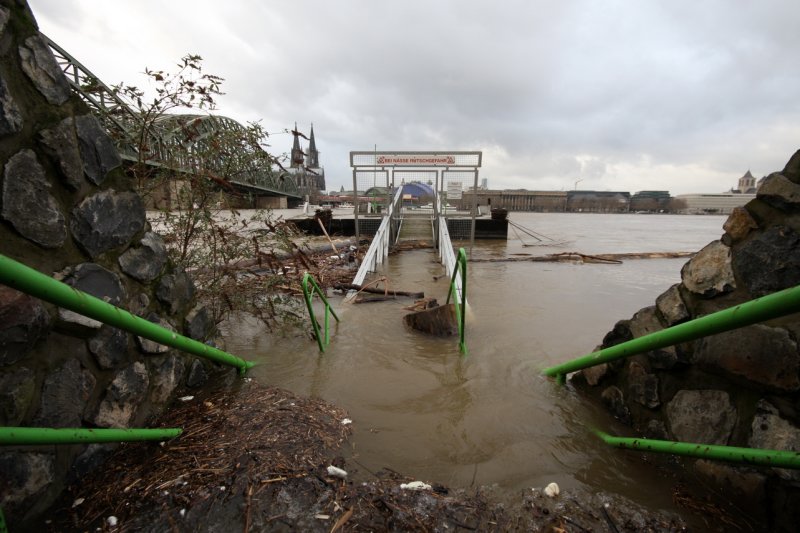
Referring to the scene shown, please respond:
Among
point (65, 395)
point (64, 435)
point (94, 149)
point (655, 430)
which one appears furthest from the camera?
point (655, 430)

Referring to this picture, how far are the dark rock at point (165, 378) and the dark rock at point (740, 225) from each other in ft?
11.3

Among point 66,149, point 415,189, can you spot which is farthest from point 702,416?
point 415,189

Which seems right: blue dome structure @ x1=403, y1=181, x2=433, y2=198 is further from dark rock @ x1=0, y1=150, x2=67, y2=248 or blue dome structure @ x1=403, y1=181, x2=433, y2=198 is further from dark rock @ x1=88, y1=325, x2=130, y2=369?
dark rock @ x1=0, y1=150, x2=67, y2=248

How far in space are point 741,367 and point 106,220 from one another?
3359mm

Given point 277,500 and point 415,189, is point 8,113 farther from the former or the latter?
point 415,189

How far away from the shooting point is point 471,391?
325 centimetres

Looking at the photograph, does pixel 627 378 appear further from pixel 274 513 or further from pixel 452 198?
pixel 452 198

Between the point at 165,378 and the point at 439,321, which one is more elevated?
the point at 165,378

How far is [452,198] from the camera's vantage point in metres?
12.2

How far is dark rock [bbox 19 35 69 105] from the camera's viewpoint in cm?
170

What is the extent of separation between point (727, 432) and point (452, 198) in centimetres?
1079

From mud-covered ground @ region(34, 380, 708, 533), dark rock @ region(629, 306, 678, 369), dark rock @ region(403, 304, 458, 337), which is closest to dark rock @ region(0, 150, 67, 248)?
mud-covered ground @ region(34, 380, 708, 533)

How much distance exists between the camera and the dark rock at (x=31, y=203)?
154cm

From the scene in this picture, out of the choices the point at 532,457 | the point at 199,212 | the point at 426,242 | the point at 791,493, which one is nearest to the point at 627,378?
the point at 532,457
